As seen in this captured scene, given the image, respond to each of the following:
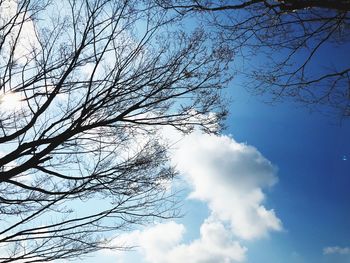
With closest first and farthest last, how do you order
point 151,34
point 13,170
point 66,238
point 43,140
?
1. point 13,170
2. point 43,140
3. point 66,238
4. point 151,34

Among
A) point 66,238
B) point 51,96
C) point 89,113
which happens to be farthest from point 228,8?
point 66,238

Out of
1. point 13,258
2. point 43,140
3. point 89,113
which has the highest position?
point 89,113

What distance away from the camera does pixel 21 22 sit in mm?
4613

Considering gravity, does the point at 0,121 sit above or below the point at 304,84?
below

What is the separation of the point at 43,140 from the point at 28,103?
764mm

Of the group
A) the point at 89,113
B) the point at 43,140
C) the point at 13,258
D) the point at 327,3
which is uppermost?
the point at 327,3

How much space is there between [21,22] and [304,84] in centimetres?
433

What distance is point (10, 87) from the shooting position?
454 cm

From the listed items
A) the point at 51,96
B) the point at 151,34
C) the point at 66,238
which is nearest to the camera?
the point at 51,96

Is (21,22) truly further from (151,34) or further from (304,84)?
(304,84)

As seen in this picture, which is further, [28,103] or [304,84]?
[304,84]

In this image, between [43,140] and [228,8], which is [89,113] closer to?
[43,140]

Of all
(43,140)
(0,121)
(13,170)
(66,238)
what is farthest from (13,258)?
(0,121)

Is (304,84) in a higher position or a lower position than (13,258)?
higher
